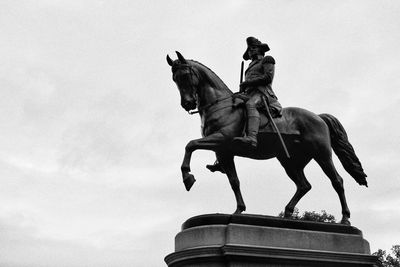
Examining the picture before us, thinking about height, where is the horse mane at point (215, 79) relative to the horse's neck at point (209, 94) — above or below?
above

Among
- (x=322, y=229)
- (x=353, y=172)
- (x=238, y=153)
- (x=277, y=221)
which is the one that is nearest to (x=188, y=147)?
(x=238, y=153)

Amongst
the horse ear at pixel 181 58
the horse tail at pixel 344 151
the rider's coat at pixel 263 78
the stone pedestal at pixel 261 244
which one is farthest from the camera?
the horse tail at pixel 344 151

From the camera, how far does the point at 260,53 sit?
15219 millimetres

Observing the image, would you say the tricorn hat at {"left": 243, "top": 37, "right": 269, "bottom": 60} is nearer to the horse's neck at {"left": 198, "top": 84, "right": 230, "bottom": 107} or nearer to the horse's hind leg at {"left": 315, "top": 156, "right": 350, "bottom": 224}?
the horse's neck at {"left": 198, "top": 84, "right": 230, "bottom": 107}

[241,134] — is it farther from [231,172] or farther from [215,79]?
[215,79]

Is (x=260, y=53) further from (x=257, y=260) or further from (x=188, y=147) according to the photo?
(x=257, y=260)

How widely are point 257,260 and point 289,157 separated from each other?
3071mm

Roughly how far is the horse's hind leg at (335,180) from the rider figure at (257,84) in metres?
1.59

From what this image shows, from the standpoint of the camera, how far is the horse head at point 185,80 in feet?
44.3

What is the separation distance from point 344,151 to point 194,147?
430 cm

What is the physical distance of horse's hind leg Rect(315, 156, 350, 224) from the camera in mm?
14320

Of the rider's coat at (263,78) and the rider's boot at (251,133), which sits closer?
the rider's boot at (251,133)

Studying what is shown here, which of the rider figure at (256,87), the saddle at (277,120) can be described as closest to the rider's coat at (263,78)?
the rider figure at (256,87)

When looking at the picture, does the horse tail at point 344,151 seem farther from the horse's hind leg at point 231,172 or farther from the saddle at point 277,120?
the horse's hind leg at point 231,172
